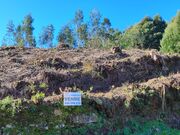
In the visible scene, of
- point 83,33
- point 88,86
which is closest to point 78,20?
point 83,33

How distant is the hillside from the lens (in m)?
8.59

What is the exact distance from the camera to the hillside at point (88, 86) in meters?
8.59

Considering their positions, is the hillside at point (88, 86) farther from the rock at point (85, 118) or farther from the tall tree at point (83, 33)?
the tall tree at point (83, 33)

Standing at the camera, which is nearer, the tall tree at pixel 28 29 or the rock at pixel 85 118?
the rock at pixel 85 118

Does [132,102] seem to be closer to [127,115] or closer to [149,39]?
[127,115]

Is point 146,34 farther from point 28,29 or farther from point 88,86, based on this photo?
point 88,86

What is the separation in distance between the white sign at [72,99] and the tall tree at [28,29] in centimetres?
2567

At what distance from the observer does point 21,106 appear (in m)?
8.31

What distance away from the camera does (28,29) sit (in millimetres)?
35500

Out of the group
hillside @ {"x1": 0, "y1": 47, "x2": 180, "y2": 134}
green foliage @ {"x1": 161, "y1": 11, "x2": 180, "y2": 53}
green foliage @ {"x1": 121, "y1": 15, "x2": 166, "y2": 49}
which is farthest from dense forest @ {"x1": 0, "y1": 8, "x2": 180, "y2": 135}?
green foliage @ {"x1": 121, "y1": 15, "x2": 166, "y2": 49}

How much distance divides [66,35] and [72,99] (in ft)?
90.0

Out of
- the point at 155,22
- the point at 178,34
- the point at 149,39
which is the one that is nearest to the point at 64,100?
the point at 178,34

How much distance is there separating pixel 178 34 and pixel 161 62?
1109 centimetres

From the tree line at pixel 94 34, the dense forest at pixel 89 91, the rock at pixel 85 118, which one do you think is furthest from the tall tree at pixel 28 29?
the rock at pixel 85 118
